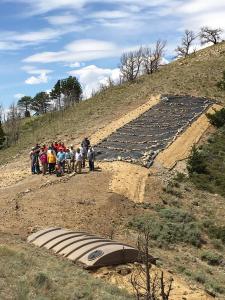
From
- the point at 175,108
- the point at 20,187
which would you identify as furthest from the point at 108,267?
the point at 175,108

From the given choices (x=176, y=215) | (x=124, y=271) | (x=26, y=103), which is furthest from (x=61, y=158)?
(x=26, y=103)

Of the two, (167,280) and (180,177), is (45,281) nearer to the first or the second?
(167,280)

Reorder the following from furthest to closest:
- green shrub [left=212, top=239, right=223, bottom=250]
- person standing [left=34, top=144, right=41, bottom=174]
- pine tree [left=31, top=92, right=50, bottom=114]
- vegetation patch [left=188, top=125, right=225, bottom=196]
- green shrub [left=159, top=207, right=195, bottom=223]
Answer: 1. pine tree [left=31, top=92, right=50, bottom=114]
2. vegetation patch [left=188, top=125, right=225, bottom=196]
3. person standing [left=34, top=144, right=41, bottom=174]
4. green shrub [left=159, top=207, right=195, bottom=223]
5. green shrub [left=212, top=239, right=223, bottom=250]

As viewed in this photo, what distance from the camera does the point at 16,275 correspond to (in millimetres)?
11703

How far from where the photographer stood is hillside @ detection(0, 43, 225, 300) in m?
12.5

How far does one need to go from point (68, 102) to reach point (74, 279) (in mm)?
65079

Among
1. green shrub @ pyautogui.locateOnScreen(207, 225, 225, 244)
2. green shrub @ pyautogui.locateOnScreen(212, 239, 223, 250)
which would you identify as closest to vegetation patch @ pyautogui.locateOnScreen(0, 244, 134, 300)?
green shrub @ pyautogui.locateOnScreen(212, 239, 223, 250)

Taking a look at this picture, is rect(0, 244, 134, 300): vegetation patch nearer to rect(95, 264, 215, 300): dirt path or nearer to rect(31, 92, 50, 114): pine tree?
rect(95, 264, 215, 300): dirt path

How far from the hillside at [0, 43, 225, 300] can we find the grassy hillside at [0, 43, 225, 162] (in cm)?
454

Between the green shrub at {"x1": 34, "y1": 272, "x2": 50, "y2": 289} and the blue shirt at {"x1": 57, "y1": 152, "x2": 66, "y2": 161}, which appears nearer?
the green shrub at {"x1": 34, "y1": 272, "x2": 50, "y2": 289}

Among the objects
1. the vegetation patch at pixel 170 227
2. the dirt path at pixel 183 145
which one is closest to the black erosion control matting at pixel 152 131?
the dirt path at pixel 183 145

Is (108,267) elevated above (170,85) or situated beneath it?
situated beneath

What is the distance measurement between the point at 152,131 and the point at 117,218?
15.8 m

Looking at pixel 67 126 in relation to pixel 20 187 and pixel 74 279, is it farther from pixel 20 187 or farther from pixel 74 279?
pixel 74 279
